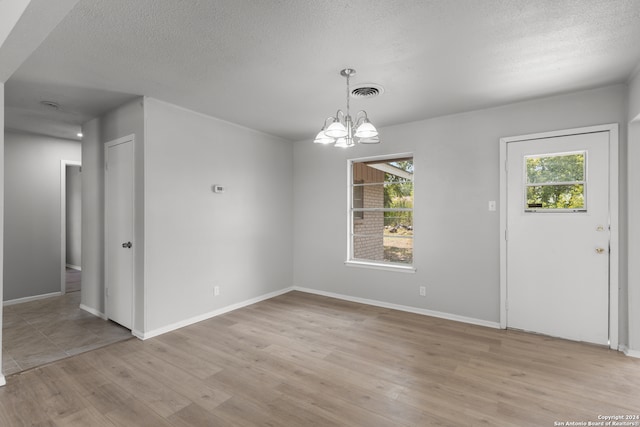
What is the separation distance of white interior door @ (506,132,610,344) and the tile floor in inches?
172

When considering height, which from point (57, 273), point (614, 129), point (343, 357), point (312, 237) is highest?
point (614, 129)

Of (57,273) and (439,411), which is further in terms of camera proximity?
(57,273)

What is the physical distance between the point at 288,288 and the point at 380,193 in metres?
2.21

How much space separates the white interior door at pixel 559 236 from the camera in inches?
122

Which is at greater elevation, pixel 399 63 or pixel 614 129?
pixel 399 63

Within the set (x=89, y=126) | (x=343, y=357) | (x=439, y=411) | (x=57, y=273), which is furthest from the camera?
(x=57, y=273)

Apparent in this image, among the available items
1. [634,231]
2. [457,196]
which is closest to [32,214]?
[457,196]

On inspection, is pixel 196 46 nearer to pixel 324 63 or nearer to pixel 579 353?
pixel 324 63

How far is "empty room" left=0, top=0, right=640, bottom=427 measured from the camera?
6.86 feet

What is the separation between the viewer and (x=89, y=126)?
4211mm

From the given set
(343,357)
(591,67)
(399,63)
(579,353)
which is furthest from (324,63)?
(579,353)

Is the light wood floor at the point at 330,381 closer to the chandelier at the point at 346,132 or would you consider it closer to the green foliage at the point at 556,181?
the green foliage at the point at 556,181

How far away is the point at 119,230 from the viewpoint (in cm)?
369

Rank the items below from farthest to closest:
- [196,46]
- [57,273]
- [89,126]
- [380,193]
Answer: [57,273]
[380,193]
[89,126]
[196,46]
